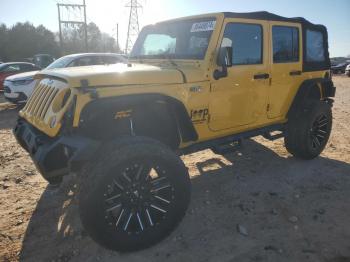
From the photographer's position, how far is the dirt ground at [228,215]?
298 centimetres

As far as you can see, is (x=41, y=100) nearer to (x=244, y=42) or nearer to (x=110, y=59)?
(x=244, y=42)

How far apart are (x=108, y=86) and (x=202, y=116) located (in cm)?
120

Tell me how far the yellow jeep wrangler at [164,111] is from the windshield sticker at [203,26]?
1cm

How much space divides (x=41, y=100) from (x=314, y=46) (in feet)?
13.4

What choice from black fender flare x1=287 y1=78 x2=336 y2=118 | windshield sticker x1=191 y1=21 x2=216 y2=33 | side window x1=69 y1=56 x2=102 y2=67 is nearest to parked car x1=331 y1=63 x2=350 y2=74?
side window x1=69 y1=56 x2=102 y2=67

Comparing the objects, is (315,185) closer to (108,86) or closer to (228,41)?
(228,41)

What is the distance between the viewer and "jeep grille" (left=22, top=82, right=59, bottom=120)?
315 cm

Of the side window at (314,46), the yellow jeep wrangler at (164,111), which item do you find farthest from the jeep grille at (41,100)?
the side window at (314,46)

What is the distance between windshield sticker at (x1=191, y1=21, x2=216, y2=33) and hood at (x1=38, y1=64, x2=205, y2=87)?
1.60 feet

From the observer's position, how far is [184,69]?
140 inches

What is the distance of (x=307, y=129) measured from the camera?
4.93 m

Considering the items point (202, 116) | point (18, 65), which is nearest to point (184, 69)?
point (202, 116)

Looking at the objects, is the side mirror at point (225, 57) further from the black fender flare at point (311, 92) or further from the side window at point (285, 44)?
the black fender flare at point (311, 92)

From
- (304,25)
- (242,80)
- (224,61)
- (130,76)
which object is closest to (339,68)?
(304,25)
